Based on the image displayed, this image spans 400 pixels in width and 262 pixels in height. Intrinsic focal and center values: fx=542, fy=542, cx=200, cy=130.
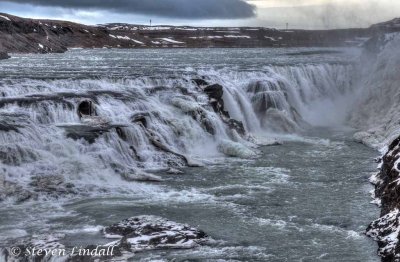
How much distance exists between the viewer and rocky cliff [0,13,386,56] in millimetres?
75500

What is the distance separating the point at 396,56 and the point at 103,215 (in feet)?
79.3

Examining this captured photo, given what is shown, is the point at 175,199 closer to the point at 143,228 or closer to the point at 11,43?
the point at 143,228

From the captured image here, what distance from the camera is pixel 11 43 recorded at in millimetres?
70125

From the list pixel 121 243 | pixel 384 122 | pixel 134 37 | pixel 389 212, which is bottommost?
pixel 121 243

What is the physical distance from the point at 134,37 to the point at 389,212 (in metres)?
107

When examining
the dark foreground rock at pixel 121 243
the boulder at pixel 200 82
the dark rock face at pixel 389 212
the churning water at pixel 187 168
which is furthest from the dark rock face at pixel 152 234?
the boulder at pixel 200 82

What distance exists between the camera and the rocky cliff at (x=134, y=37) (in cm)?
7550

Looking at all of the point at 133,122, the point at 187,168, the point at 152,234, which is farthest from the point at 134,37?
the point at 152,234

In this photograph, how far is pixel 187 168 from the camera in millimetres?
20406

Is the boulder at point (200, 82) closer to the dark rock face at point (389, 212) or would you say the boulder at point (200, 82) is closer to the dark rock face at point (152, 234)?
the dark rock face at point (389, 212)

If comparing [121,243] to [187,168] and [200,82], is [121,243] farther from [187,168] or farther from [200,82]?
[200,82]

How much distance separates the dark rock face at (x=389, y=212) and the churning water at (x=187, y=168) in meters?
0.31

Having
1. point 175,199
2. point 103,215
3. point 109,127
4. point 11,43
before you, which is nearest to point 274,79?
point 109,127

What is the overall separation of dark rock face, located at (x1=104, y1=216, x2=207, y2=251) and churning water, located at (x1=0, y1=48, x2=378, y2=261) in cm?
34
